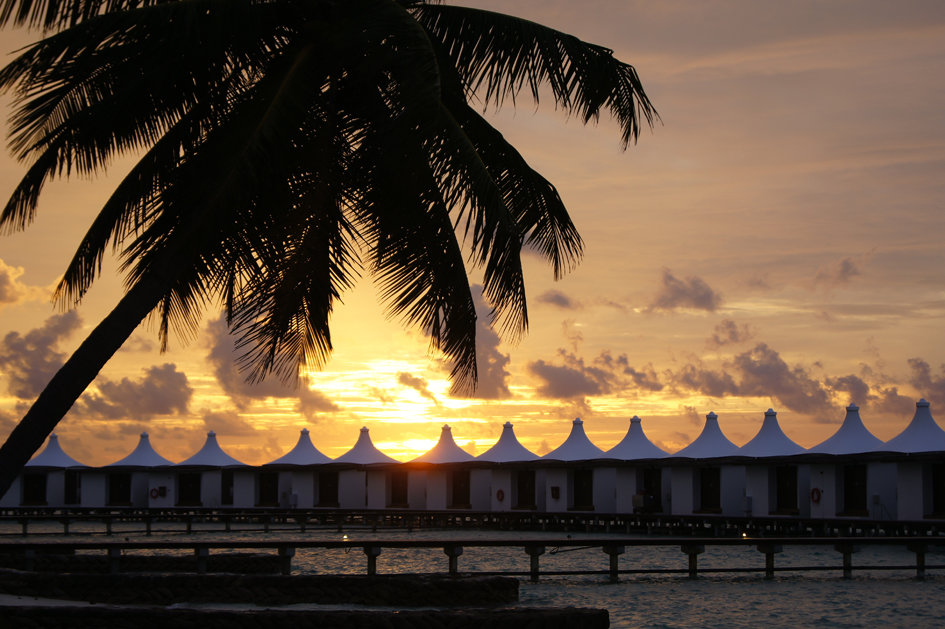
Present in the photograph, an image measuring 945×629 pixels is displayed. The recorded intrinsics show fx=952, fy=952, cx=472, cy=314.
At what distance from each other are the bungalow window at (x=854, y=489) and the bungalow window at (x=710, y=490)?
5.22 meters

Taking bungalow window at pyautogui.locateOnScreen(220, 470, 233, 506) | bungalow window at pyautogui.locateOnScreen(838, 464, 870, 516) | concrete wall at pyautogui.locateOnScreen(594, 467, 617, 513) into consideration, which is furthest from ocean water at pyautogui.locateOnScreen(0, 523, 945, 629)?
bungalow window at pyautogui.locateOnScreen(220, 470, 233, 506)

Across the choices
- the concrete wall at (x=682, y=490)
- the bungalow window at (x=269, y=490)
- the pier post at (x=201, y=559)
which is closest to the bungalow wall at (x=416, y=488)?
the bungalow window at (x=269, y=490)

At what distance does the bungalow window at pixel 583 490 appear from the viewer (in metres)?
41.9

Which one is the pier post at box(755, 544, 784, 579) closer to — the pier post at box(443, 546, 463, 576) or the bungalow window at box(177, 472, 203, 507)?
the pier post at box(443, 546, 463, 576)

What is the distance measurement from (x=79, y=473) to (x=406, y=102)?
5078 cm

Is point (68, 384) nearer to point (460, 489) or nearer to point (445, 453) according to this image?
point (445, 453)

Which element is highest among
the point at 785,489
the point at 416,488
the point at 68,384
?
the point at 68,384

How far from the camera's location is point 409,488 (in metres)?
47.7

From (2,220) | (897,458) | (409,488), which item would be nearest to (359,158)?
(2,220)

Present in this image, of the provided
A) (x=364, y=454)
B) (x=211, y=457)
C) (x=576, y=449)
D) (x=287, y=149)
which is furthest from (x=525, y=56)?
(x=211, y=457)

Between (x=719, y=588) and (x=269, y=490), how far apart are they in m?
37.0

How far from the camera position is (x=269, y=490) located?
50.5 meters

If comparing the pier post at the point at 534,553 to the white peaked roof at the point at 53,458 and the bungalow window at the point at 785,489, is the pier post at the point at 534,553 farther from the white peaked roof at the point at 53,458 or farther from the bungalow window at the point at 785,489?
the white peaked roof at the point at 53,458

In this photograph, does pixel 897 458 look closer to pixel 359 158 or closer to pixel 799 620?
pixel 799 620
